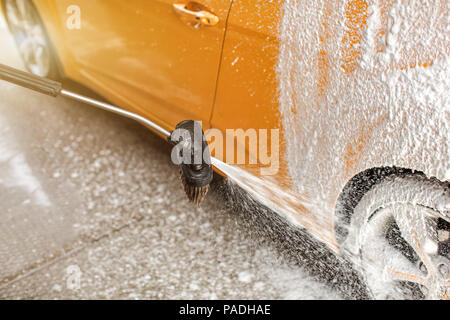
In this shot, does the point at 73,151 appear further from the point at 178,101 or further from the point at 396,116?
the point at 396,116

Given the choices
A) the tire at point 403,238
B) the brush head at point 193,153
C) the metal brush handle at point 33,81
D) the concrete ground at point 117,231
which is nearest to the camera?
the tire at point 403,238

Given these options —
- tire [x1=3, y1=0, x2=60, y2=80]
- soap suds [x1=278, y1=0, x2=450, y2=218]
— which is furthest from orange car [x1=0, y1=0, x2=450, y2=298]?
tire [x1=3, y1=0, x2=60, y2=80]

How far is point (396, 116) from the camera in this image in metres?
1.27

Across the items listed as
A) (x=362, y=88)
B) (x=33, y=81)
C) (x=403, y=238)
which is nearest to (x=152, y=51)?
(x=33, y=81)

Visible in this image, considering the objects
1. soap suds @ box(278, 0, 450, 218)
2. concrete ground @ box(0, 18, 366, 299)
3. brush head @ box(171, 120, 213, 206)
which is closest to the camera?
soap suds @ box(278, 0, 450, 218)

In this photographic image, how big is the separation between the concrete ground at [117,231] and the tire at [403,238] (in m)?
A: 0.33

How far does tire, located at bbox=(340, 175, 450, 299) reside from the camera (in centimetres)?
133

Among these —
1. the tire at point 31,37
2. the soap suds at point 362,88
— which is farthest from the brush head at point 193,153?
the tire at point 31,37

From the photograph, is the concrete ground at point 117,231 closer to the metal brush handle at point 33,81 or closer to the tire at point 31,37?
the tire at point 31,37

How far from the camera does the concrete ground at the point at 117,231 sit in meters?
1.97

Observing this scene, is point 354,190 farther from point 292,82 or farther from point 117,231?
point 117,231

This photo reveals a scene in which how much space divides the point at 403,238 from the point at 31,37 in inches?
107

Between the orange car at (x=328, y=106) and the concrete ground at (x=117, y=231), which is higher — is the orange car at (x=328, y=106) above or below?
above

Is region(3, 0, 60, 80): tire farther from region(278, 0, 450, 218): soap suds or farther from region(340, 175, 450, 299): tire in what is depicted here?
region(340, 175, 450, 299): tire
